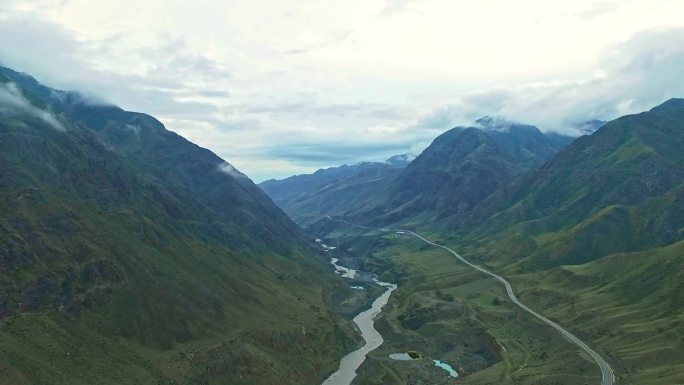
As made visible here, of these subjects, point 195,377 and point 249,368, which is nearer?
point 195,377

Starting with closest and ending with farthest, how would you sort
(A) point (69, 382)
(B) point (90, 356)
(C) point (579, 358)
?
1. (A) point (69, 382)
2. (B) point (90, 356)
3. (C) point (579, 358)

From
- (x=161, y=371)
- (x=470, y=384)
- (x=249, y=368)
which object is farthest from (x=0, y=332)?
(x=470, y=384)

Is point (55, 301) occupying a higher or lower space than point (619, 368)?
higher

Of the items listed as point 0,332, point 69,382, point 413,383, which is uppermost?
point 0,332

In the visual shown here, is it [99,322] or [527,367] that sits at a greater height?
[99,322]

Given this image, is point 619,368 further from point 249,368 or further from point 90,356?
point 90,356

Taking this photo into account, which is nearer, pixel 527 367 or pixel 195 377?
pixel 195 377

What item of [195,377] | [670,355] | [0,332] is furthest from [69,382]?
[670,355]

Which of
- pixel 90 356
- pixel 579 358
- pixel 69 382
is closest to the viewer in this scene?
pixel 69 382

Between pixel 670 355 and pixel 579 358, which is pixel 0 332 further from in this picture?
pixel 670 355
